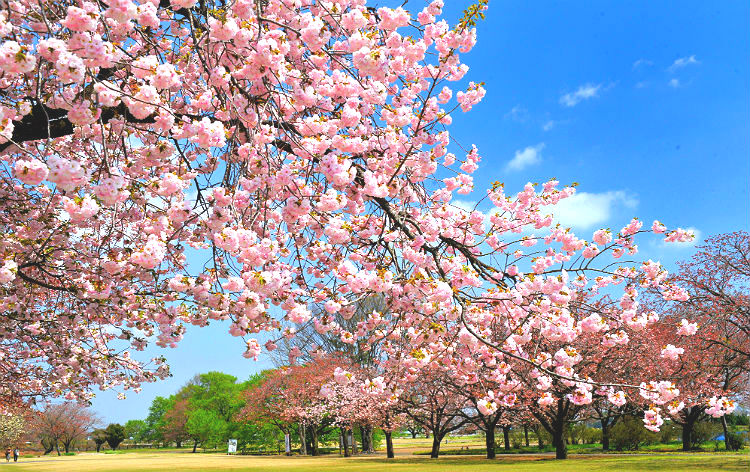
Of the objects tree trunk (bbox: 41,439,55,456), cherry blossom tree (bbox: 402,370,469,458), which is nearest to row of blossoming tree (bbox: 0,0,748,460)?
cherry blossom tree (bbox: 402,370,469,458)

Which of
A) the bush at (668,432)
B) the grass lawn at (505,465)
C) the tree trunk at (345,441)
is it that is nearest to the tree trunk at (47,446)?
the grass lawn at (505,465)

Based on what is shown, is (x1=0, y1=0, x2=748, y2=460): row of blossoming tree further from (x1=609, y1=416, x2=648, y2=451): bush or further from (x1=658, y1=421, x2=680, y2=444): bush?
(x1=658, y1=421, x2=680, y2=444): bush

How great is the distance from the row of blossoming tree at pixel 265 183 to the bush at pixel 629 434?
23289mm

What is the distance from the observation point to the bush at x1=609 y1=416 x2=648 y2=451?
86.3ft

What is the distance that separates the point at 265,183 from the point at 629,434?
1128 inches

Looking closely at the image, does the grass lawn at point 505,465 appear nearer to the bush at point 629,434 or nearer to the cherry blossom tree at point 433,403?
the cherry blossom tree at point 433,403

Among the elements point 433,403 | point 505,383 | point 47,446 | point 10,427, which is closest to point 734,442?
point 433,403

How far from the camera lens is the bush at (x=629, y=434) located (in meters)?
26.3

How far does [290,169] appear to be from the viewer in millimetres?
4160

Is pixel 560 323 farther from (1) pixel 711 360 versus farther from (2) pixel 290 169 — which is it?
(1) pixel 711 360

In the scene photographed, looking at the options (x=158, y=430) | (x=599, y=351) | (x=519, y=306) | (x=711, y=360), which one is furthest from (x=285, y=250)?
(x=158, y=430)

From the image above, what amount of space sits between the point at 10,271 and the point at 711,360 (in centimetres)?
2220

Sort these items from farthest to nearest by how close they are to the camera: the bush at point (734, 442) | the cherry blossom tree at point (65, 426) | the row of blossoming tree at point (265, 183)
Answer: the cherry blossom tree at point (65, 426)
the bush at point (734, 442)
the row of blossoming tree at point (265, 183)

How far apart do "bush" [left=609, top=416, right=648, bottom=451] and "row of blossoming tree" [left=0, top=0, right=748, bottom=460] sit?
23.3 metres
